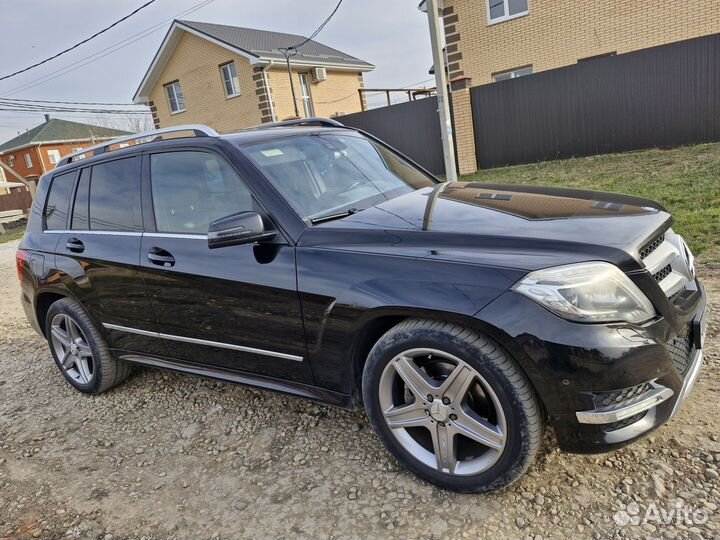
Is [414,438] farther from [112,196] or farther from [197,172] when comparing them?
→ [112,196]

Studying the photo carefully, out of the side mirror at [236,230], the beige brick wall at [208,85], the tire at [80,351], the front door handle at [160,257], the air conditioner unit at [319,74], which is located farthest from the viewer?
the air conditioner unit at [319,74]

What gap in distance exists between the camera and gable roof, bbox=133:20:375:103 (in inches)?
837

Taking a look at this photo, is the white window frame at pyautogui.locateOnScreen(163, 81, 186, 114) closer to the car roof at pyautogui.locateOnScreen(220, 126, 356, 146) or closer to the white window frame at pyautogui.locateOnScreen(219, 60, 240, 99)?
the white window frame at pyautogui.locateOnScreen(219, 60, 240, 99)

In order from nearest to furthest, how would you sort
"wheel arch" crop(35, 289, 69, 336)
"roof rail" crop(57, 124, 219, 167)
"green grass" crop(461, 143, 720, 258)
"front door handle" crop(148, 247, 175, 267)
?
"front door handle" crop(148, 247, 175, 267) < "roof rail" crop(57, 124, 219, 167) < "wheel arch" crop(35, 289, 69, 336) < "green grass" crop(461, 143, 720, 258)

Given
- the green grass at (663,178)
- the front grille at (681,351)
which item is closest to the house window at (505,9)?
the green grass at (663,178)

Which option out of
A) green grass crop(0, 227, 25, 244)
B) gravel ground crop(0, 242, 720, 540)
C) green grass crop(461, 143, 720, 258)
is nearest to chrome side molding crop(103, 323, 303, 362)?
gravel ground crop(0, 242, 720, 540)

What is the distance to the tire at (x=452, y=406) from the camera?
6.69ft

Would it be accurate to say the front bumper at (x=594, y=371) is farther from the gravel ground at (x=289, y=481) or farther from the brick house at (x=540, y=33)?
the brick house at (x=540, y=33)

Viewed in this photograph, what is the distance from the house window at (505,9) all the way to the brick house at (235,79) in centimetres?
999

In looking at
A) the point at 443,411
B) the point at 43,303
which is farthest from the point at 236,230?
the point at 43,303

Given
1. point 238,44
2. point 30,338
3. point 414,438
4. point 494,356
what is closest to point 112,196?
point 414,438

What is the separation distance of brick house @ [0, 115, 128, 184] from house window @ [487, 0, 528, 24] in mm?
38024

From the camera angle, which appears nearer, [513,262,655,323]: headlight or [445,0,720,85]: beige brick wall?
[513,262,655,323]: headlight

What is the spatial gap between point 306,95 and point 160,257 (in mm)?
22082
